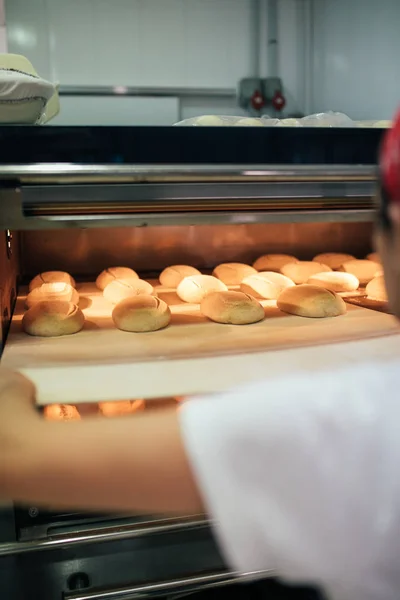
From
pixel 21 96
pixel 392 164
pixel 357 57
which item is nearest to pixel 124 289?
pixel 21 96

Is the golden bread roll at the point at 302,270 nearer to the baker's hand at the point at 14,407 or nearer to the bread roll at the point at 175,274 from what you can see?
the bread roll at the point at 175,274

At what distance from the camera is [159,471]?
49 centimetres

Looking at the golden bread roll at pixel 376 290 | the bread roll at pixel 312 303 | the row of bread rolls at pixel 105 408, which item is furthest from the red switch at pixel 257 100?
the row of bread rolls at pixel 105 408

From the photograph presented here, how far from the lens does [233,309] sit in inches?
53.2

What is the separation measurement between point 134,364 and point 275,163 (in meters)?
0.45

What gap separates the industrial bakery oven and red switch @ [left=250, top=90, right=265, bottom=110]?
1.33m

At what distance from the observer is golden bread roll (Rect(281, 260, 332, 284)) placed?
5.42 feet

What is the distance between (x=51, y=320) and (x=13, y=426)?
2.37 ft

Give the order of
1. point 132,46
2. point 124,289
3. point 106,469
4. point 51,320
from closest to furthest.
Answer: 1. point 106,469
2. point 51,320
3. point 124,289
4. point 132,46

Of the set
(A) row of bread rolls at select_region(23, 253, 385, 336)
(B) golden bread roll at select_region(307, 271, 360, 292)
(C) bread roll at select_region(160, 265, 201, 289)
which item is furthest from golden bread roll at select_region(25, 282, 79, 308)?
(B) golden bread roll at select_region(307, 271, 360, 292)

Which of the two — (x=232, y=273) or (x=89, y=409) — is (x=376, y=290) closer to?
(x=232, y=273)

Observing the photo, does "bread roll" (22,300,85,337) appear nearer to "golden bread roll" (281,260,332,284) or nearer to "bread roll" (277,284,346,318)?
"bread roll" (277,284,346,318)

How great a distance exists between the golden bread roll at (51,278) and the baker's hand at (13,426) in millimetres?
802

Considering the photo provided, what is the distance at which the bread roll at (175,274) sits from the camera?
1604 millimetres
